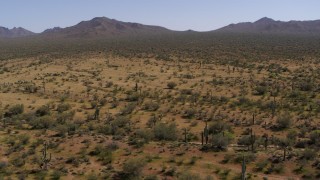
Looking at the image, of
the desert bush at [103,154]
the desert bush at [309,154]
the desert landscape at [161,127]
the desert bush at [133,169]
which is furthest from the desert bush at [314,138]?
the desert bush at [103,154]

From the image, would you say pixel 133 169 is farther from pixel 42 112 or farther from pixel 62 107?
pixel 62 107

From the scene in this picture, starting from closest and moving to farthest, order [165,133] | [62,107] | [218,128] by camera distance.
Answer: [165,133] < [218,128] < [62,107]

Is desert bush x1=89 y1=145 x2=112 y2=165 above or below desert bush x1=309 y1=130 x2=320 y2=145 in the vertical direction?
below

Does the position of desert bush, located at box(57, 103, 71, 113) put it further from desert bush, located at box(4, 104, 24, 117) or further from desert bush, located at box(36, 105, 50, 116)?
desert bush, located at box(4, 104, 24, 117)

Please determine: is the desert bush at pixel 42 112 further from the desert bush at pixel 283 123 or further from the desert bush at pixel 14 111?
the desert bush at pixel 283 123

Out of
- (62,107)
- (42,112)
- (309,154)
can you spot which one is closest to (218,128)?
(309,154)

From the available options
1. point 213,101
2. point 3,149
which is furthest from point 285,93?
point 3,149

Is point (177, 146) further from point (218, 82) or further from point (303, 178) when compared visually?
point (218, 82)

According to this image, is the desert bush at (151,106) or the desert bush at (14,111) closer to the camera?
the desert bush at (14,111)

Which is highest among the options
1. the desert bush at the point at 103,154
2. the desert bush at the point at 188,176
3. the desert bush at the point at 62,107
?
the desert bush at the point at 62,107

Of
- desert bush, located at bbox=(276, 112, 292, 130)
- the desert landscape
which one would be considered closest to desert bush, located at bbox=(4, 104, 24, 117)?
the desert landscape

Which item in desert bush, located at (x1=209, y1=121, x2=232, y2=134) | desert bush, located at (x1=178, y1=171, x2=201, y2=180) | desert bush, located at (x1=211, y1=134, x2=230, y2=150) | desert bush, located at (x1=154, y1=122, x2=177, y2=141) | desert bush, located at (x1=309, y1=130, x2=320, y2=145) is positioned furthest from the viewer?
desert bush, located at (x1=209, y1=121, x2=232, y2=134)
